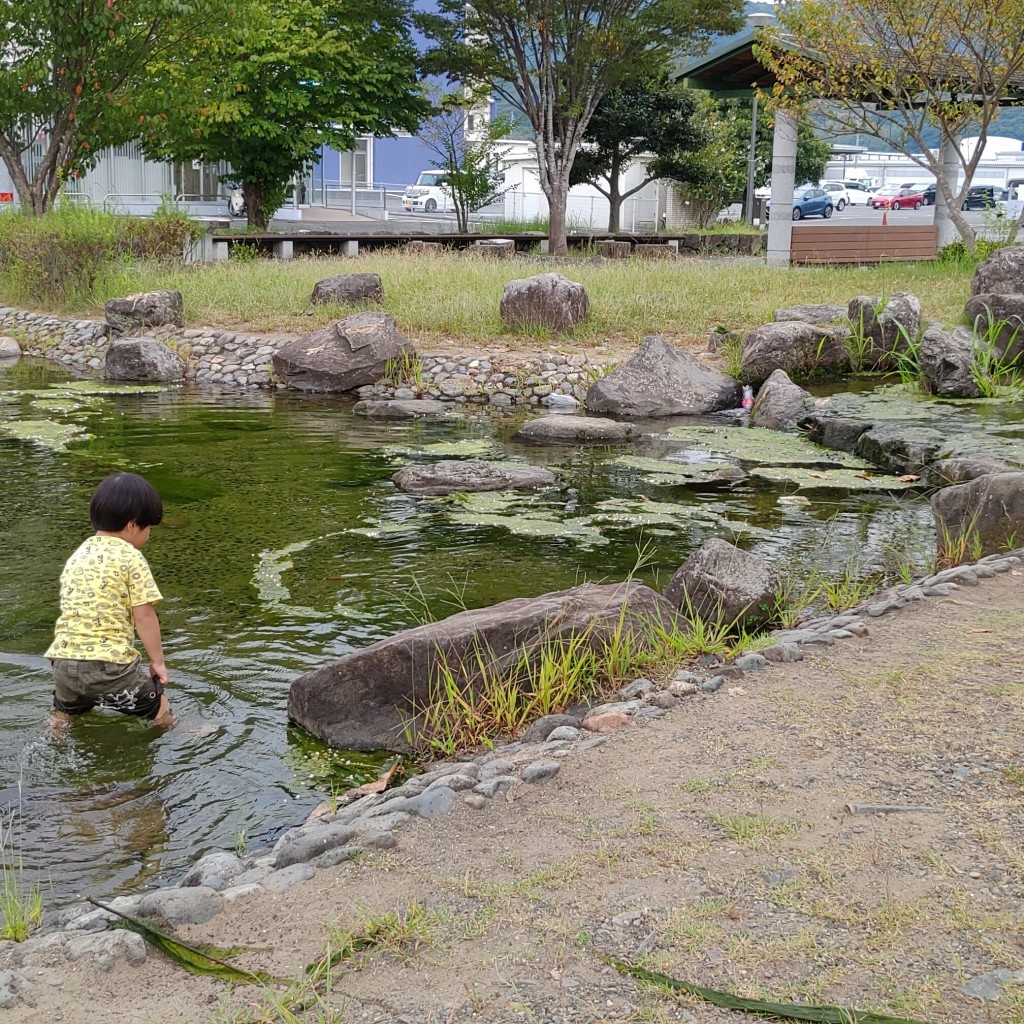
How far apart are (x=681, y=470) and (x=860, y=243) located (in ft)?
48.6

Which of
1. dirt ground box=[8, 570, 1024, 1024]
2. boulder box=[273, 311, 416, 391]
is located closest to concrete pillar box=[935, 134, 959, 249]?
boulder box=[273, 311, 416, 391]

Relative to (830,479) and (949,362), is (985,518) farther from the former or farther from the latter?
(949,362)

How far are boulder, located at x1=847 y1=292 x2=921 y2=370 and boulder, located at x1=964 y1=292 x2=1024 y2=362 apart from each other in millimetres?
759

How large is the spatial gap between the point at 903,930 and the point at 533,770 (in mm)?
1427

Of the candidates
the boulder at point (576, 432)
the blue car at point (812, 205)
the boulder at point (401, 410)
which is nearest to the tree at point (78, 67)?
the boulder at point (401, 410)

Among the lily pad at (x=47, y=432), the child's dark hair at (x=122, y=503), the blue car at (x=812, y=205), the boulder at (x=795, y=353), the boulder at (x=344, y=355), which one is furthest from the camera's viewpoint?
the blue car at (x=812, y=205)

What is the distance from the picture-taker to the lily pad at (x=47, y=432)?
1138 centimetres

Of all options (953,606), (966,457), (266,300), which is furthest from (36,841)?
(266,300)

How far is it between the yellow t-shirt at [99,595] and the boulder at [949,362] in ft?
31.9

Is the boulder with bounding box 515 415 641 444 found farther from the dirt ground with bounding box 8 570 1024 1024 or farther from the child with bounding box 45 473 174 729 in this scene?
the dirt ground with bounding box 8 570 1024 1024

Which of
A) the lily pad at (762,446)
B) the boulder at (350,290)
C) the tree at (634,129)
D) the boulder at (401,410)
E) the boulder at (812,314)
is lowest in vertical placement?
the lily pad at (762,446)

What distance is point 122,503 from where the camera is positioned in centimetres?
494

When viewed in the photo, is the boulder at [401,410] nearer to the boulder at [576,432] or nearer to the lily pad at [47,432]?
the boulder at [576,432]

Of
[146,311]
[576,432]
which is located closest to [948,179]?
[576,432]
